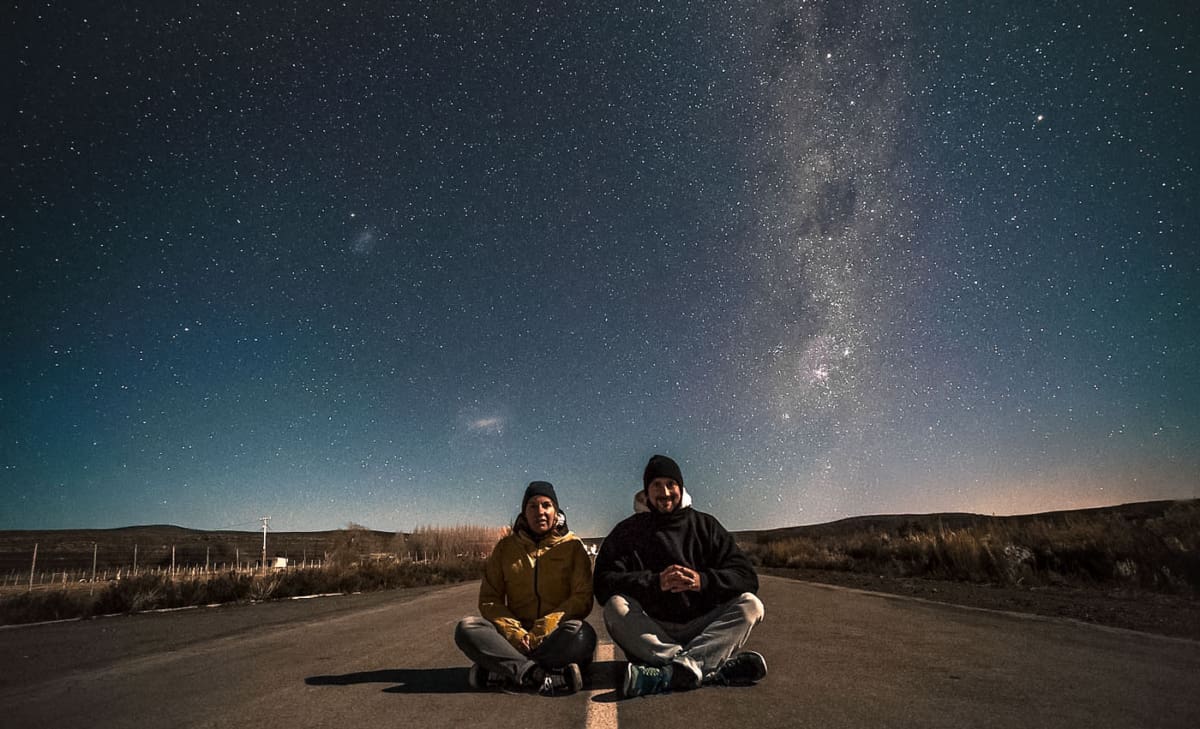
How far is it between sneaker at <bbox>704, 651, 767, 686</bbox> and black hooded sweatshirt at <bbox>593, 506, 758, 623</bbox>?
1.34ft

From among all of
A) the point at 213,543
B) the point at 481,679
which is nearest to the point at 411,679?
the point at 481,679

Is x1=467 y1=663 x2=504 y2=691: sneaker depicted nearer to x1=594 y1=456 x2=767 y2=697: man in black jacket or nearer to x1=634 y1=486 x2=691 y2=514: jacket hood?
x1=594 y1=456 x2=767 y2=697: man in black jacket

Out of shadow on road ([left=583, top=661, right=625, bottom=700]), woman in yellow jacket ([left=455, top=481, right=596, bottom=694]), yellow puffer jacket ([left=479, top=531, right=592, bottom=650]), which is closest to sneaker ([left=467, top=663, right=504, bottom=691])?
woman in yellow jacket ([left=455, top=481, right=596, bottom=694])

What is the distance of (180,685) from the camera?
5.74 metres

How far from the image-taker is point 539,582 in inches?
216

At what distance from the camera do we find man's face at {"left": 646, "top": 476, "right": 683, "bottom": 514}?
18.3 feet

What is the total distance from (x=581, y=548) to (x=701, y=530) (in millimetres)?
970

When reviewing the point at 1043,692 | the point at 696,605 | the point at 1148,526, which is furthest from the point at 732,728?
the point at 1148,526

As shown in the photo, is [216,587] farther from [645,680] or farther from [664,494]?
[645,680]

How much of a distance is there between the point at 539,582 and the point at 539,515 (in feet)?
1.67

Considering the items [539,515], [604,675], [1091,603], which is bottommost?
[1091,603]

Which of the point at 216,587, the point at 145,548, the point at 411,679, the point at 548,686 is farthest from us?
the point at 145,548

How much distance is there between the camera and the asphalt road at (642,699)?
4254 mm

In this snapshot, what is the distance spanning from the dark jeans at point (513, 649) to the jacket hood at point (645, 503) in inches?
39.5
